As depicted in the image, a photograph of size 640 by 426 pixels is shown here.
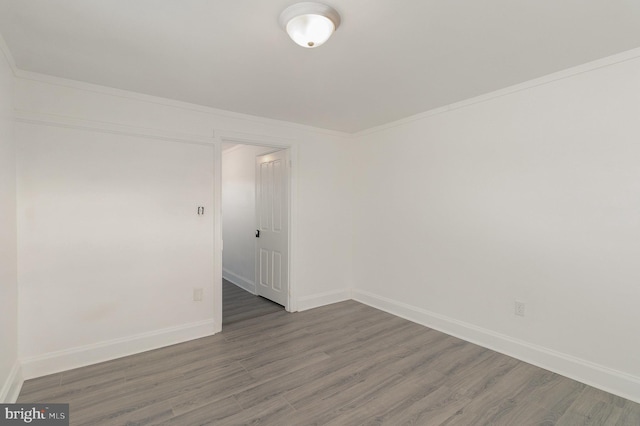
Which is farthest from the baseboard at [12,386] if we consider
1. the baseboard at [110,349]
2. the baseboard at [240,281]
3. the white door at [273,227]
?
the baseboard at [240,281]

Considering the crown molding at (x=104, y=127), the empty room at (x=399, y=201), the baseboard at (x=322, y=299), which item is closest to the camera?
the empty room at (x=399, y=201)

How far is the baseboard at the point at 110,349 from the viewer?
243cm

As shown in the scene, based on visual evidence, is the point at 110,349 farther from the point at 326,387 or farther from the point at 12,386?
the point at 326,387

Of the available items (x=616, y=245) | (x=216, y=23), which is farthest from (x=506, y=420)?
(x=216, y=23)

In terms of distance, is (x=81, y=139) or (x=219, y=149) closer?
(x=81, y=139)

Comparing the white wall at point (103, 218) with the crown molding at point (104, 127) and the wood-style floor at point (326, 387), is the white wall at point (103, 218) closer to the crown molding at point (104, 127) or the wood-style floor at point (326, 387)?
the crown molding at point (104, 127)

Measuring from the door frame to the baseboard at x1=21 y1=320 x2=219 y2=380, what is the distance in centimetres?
27

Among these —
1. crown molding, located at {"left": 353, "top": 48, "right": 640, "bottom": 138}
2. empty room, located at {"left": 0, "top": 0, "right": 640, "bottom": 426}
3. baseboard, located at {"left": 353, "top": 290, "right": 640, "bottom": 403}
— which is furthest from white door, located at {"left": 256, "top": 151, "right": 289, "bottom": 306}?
crown molding, located at {"left": 353, "top": 48, "right": 640, "bottom": 138}

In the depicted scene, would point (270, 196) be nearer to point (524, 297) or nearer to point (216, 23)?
point (216, 23)

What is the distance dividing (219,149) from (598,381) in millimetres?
3912

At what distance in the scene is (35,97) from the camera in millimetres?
2434

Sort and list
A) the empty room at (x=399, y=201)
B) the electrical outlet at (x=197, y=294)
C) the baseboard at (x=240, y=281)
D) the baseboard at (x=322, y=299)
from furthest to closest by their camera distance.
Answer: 1. the baseboard at (x=240, y=281)
2. the baseboard at (x=322, y=299)
3. the electrical outlet at (x=197, y=294)
4. the empty room at (x=399, y=201)

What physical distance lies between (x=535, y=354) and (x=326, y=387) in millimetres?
1845

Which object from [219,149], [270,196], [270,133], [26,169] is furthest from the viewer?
[270,196]
